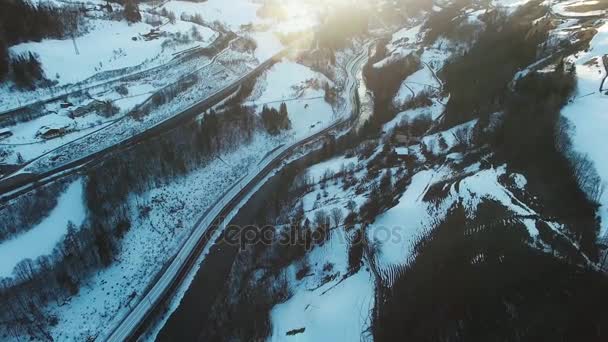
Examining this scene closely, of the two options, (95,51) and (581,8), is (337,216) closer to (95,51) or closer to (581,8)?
(95,51)

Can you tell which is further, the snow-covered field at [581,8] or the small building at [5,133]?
the snow-covered field at [581,8]

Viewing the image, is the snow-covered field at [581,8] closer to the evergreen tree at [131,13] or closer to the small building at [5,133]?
the evergreen tree at [131,13]

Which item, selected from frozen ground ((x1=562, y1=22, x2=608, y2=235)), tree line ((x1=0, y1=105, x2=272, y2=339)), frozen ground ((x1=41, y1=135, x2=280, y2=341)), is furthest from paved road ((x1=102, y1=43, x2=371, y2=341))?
frozen ground ((x1=562, y1=22, x2=608, y2=235))


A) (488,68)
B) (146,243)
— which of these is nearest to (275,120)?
(146,243)

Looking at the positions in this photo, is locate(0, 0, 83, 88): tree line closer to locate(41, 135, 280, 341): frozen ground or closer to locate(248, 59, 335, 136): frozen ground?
locate(41, 135, 280, 341): frozen ground

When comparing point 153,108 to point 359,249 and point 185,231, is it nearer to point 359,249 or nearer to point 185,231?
point 185,231

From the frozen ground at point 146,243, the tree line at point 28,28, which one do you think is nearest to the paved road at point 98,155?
the frozen ground at point 146,243
